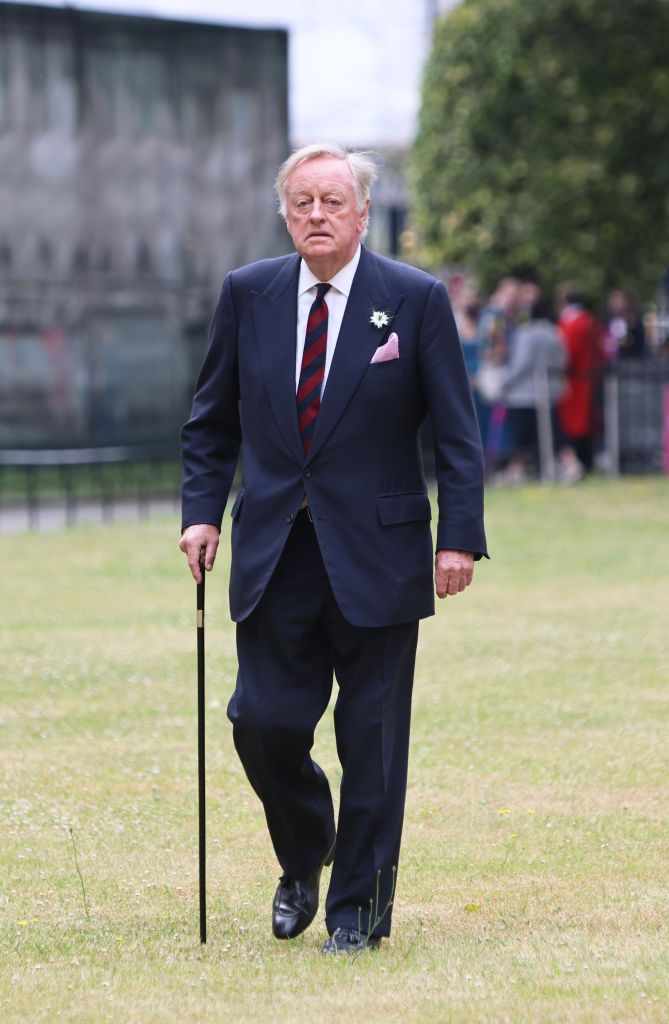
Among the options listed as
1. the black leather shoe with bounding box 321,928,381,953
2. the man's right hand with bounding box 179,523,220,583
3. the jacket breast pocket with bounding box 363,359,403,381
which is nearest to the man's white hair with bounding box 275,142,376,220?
the jacket breast pocket with bounding box 363,359,403,381

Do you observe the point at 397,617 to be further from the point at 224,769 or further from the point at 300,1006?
the point at 224,769

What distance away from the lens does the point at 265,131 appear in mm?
22141

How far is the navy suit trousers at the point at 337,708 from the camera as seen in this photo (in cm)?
531

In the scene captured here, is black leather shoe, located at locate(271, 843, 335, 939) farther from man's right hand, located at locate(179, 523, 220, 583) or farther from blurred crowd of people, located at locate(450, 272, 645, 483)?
blurred crowd of people, located at locate(450, 272, 645, 483)

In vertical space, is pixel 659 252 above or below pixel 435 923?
above

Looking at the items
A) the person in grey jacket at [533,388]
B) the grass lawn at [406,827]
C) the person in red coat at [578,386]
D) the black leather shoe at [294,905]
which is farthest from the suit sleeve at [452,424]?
the person in red coat at [578,386]

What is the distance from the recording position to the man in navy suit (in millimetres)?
5277

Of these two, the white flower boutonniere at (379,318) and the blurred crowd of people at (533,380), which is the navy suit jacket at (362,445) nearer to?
the white flower boutonniere at (379,318)

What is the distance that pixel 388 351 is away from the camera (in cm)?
530

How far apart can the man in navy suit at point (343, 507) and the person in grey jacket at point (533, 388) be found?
627 inches

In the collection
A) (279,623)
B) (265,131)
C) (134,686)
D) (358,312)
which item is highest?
(265,131)

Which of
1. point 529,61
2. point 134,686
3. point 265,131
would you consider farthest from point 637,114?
point 134,686

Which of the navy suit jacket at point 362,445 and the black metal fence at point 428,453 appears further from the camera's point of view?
the black metal fence at point 428,453

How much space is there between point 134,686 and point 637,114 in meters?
17.5
